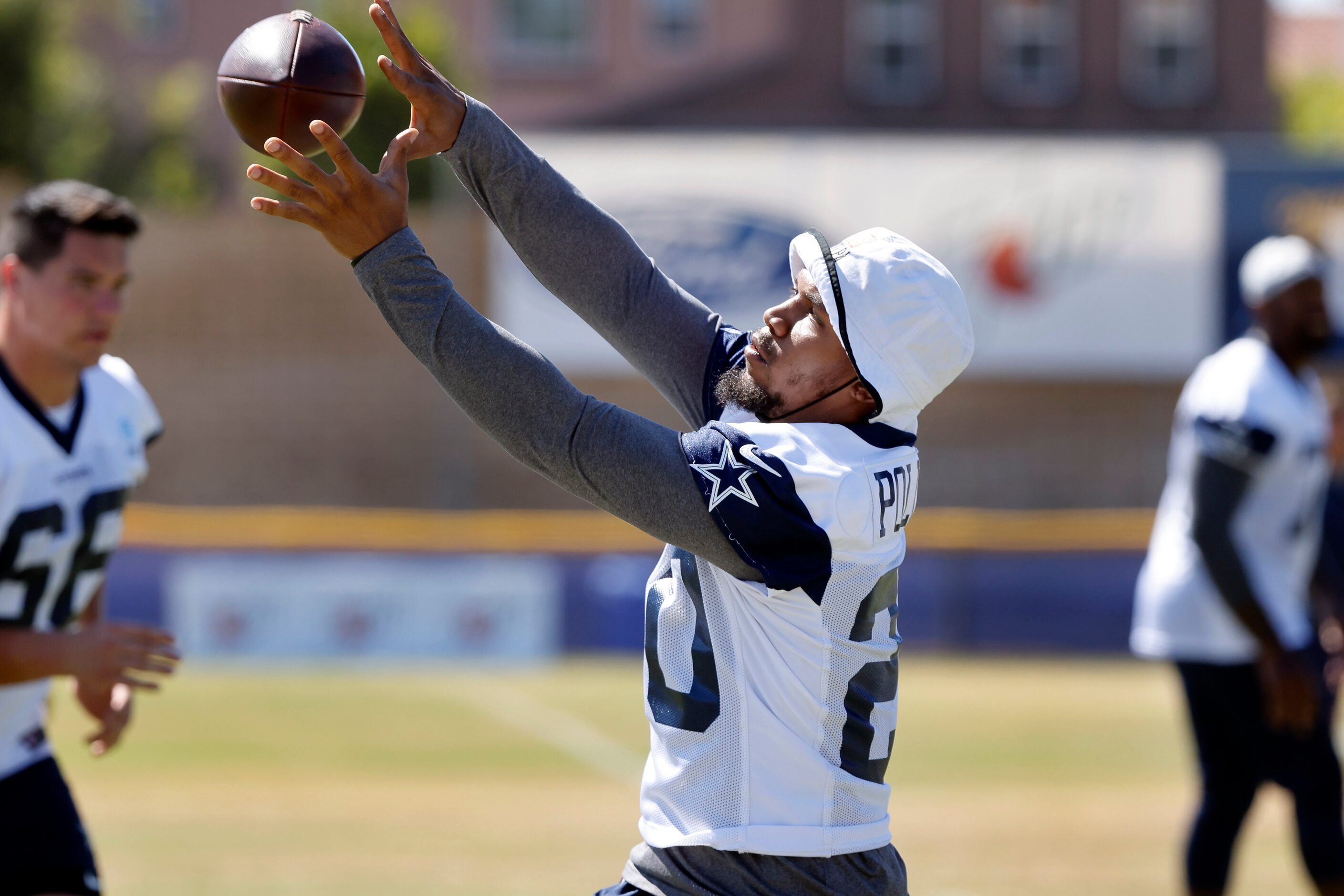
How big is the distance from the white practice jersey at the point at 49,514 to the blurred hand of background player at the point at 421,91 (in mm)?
1831

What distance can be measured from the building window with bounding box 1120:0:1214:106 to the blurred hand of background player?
3202 centimetres

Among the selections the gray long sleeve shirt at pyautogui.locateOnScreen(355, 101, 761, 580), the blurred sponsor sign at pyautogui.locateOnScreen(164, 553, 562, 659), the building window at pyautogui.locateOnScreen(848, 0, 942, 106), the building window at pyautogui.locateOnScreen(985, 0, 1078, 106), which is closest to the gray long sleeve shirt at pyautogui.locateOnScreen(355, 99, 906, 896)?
the gray long sleeve shirt at pyautogui.locateOnScreen(355, 101, 761, 580)

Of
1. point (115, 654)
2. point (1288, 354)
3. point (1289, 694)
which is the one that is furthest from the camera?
point (1288, 354)

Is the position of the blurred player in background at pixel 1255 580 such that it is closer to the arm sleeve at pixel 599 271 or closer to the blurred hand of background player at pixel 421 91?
the arm sleeve at pixel 599 271

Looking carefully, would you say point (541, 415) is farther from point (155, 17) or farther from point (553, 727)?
point (155, 17)

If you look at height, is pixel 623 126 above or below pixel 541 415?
below

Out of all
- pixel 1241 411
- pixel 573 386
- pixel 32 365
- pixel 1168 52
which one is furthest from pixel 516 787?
pixel 1168 52

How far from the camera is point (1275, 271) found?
19.0ft

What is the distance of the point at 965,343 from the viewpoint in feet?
10.2

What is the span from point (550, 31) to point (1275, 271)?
29.8 m

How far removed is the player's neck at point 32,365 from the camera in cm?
451

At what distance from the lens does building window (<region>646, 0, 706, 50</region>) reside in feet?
112

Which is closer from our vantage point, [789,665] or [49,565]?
[789,665]

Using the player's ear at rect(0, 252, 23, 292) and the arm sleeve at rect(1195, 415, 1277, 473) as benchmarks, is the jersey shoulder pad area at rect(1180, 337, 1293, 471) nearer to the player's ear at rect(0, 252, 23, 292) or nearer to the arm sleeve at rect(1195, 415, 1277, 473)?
the arm sleeve at rect(1195, 415, 1277, 473)
